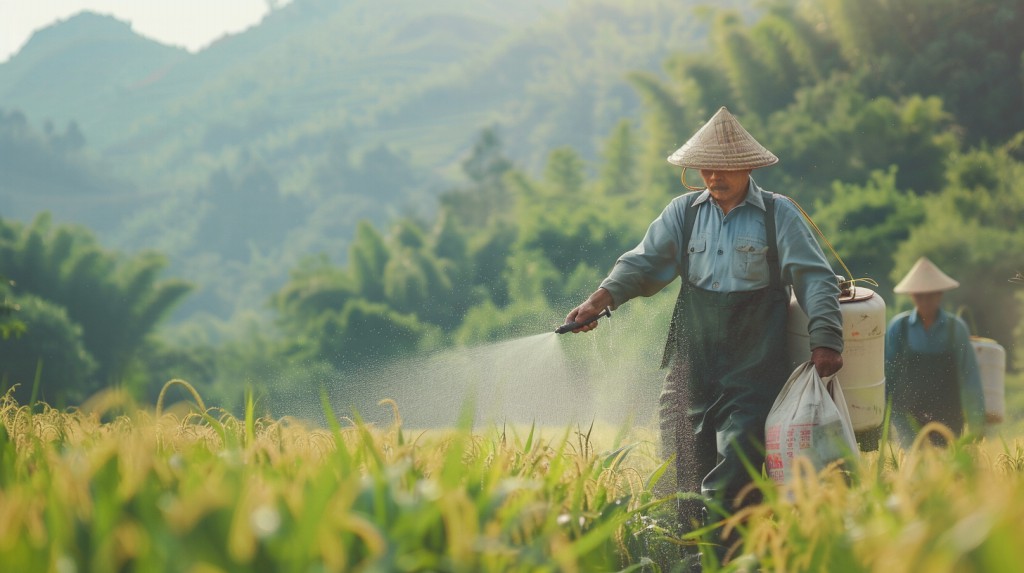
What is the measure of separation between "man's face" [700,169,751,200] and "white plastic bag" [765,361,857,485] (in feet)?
2.12

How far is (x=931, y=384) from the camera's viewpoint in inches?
257

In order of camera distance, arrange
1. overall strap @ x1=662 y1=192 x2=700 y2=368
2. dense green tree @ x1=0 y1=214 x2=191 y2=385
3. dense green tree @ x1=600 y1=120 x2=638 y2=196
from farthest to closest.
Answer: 1. dense green tree @ x1=600 y1=120 x2=638 y2=196
2. dense green tree @ x1=0 y1=214 x2=191 y2=385
3. overall strap @ x1=662 y1=192 x2=700 y2=368

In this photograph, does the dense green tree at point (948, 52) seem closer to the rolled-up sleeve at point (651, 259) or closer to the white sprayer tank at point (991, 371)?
the white sprayer tank at point (991, 371)

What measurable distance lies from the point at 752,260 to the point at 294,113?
125m

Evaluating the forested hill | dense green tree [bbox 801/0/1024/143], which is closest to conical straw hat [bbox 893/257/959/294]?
dense green tree [bbox 801/0/1024/143]

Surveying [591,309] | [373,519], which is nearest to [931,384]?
[591,309]

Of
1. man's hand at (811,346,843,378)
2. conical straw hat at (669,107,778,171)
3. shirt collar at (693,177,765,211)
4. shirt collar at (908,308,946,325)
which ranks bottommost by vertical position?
shirt collar at (908,308,946,325)

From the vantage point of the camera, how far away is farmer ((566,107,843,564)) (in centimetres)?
385

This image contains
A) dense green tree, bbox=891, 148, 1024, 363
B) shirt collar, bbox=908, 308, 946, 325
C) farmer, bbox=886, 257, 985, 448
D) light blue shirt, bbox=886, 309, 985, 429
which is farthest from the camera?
dense green tree, bbox=891, 148, 1024, 363

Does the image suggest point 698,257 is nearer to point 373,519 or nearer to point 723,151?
point 723,151

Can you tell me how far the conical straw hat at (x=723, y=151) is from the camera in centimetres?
399

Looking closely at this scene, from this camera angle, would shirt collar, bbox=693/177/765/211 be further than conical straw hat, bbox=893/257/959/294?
No

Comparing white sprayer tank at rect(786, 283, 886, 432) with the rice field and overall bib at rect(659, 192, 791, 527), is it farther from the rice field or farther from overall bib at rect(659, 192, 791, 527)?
the rice field

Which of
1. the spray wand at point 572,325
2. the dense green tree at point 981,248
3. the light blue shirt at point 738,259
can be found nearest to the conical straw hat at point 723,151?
the light blue shirt at point 738,259
